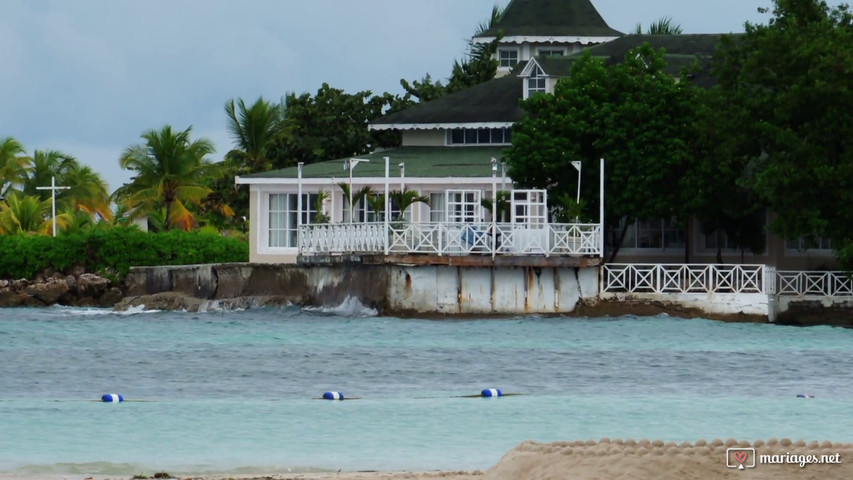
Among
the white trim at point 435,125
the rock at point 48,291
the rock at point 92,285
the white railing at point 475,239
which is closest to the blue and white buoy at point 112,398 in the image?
the white railing at point 475,239

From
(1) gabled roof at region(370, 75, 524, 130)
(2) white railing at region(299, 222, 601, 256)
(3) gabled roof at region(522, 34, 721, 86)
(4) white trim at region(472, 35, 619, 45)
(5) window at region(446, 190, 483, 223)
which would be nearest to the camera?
(2) white railing at region(299, 222, 601, 256)

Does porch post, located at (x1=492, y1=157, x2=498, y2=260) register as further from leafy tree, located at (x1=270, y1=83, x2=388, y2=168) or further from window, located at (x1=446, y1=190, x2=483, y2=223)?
leafy tree, located at (x1=270, y1=83, x2=388, y2=168)

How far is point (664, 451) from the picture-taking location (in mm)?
11531

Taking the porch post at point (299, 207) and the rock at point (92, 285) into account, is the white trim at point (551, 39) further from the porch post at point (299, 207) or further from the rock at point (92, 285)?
the rock at point (92, 285)

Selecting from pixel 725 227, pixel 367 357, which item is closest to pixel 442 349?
pixel 367 357

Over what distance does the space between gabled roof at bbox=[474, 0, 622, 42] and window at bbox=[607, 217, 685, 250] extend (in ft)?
52.1

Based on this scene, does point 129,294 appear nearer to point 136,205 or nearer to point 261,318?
point 261,318

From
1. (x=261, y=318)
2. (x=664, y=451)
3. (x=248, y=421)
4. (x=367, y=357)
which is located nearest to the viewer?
(x=664, y=451)

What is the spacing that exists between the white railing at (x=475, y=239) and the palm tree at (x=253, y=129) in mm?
25463

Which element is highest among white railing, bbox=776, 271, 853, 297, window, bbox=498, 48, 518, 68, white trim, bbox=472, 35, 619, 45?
white trim, bbox=472, 35, 619, 45

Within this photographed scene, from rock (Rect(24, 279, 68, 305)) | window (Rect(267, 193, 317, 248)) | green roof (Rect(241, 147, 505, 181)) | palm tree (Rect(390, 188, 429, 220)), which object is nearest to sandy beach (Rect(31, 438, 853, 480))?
palm tree (Rect(390, 188, 429, 220))

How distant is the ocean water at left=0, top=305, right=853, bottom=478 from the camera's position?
19.4 metres

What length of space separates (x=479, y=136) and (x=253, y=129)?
1659cm

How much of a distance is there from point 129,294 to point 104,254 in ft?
13.2
